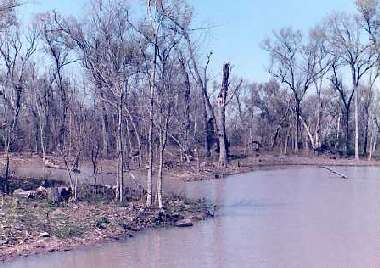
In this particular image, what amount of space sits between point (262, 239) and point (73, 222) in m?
4.51

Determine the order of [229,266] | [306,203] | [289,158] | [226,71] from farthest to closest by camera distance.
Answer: [289,158] < [226,71] < [306,203] < [229,266]

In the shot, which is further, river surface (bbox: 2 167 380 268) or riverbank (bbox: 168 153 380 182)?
riverbank (bbox: 168 153 380 182)

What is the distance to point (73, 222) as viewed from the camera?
13938mm

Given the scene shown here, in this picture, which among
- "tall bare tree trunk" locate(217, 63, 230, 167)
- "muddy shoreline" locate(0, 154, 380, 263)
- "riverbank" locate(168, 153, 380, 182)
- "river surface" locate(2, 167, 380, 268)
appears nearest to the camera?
"river surface" locate(2, 167, 380, 268)

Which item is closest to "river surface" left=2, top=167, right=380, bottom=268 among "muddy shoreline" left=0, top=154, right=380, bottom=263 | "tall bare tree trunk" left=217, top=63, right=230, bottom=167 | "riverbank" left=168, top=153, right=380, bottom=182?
"muddy shoreline" left=0, top=154, right=380, bottom=263

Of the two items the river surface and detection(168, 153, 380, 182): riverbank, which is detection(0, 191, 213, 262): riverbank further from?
detection(168, 153, 380, 182): riverbank

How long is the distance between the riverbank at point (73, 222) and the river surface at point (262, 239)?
0.42 metres

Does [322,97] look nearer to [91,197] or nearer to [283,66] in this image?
[283,66]

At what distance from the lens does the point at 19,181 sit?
2112 cm

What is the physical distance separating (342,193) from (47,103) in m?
23.9

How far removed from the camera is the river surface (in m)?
11.6

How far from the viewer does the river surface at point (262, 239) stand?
11.6 metres

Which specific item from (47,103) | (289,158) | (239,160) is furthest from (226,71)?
(47,103)

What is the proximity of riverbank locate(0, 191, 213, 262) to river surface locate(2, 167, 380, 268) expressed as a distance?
424 mm
